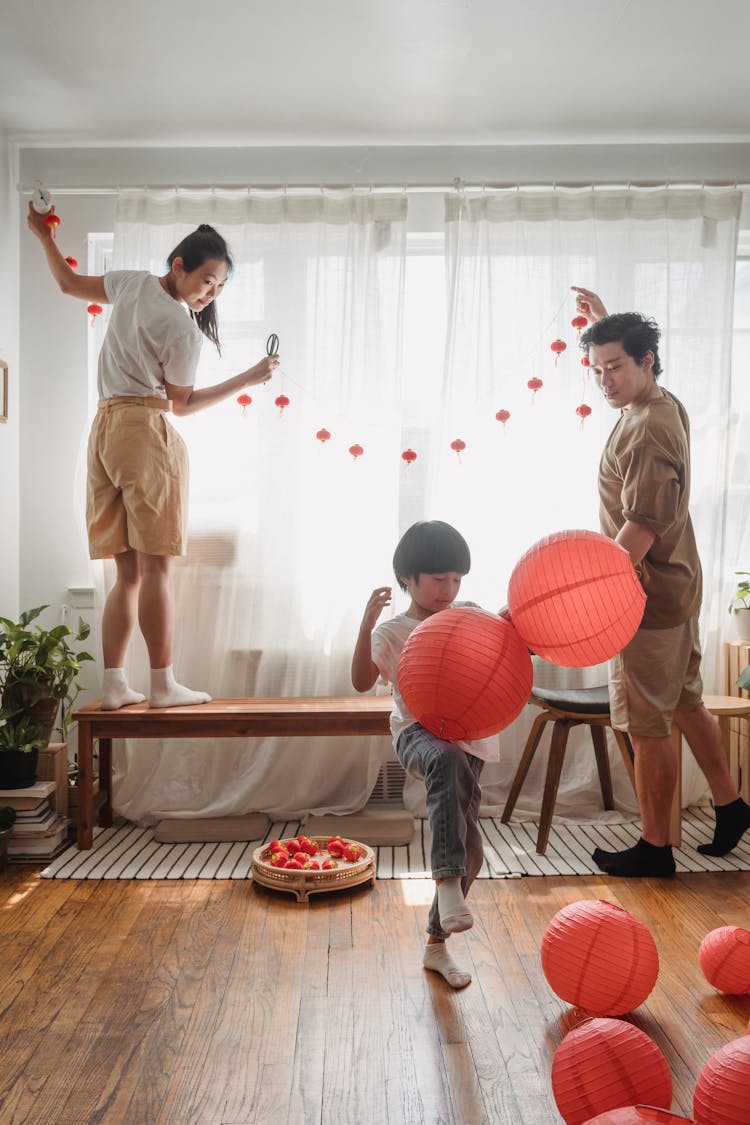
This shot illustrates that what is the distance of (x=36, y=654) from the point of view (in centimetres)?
304

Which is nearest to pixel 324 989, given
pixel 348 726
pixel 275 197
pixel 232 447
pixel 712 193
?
pixel 348 726

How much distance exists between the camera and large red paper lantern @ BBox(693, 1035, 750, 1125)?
130 cm

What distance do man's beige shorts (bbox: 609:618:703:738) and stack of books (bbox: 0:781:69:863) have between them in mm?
1750

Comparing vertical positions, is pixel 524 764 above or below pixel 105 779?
above

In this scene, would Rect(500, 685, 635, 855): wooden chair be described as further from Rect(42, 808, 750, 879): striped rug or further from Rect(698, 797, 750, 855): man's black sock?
Rect(698, 797, 750, 855): man's black sock

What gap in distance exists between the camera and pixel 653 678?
2740 mm

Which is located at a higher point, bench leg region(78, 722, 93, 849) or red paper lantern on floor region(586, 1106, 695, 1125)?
red paper lantern on floor region(586, 1106, 695, 1125)

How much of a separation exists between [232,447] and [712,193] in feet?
6.46

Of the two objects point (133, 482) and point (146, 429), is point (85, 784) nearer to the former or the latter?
point (133, 482)

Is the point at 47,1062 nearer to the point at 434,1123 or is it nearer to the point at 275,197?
the point at 434,1123

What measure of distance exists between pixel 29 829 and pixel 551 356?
7.75 ft

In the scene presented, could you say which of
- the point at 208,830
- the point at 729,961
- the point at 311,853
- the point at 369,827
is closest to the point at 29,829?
the point at 208,830

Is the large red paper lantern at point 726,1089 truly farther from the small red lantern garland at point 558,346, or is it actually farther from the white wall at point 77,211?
the white wall at point 77,211

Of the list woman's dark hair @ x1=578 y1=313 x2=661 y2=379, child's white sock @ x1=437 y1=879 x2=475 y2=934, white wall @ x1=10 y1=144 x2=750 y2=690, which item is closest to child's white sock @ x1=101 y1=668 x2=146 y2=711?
white wall @ x1=10 y1=144 x2=750 y2=690
